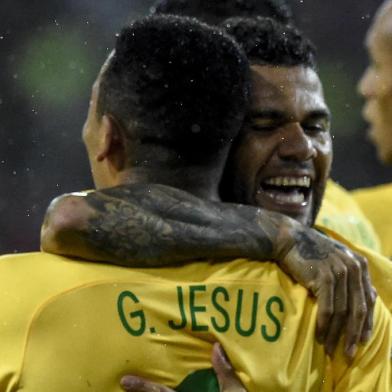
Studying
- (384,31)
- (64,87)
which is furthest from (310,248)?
(64,87)

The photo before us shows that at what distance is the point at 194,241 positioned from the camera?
1.63m

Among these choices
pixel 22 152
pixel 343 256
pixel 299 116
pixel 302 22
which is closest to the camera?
pixel 343 256

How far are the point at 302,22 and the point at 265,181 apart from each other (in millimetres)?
3763

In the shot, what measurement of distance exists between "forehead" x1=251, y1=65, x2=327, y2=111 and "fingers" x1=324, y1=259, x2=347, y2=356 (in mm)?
378

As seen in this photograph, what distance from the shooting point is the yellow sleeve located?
1.63 m

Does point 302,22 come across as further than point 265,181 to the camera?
Yes

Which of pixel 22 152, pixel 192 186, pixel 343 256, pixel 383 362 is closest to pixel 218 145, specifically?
pixel 192 186

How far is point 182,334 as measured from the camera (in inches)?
62.6

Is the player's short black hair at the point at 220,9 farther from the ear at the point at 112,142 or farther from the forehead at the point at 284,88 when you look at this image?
the ear at the point at 112,142

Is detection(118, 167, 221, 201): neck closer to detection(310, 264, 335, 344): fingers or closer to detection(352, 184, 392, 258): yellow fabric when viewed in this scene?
detection(310, 264, 335, 344): fingers

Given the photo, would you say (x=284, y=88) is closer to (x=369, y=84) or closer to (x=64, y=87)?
(x=369, y=84)

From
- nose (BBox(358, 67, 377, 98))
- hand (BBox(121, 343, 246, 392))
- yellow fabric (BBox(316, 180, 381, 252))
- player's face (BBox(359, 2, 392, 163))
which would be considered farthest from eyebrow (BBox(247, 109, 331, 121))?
nose (BBox(358, 67, 377, 98))

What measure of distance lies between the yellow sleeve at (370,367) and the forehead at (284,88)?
45 centimetres

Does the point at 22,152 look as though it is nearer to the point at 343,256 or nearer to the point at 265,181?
the point at 265,181
